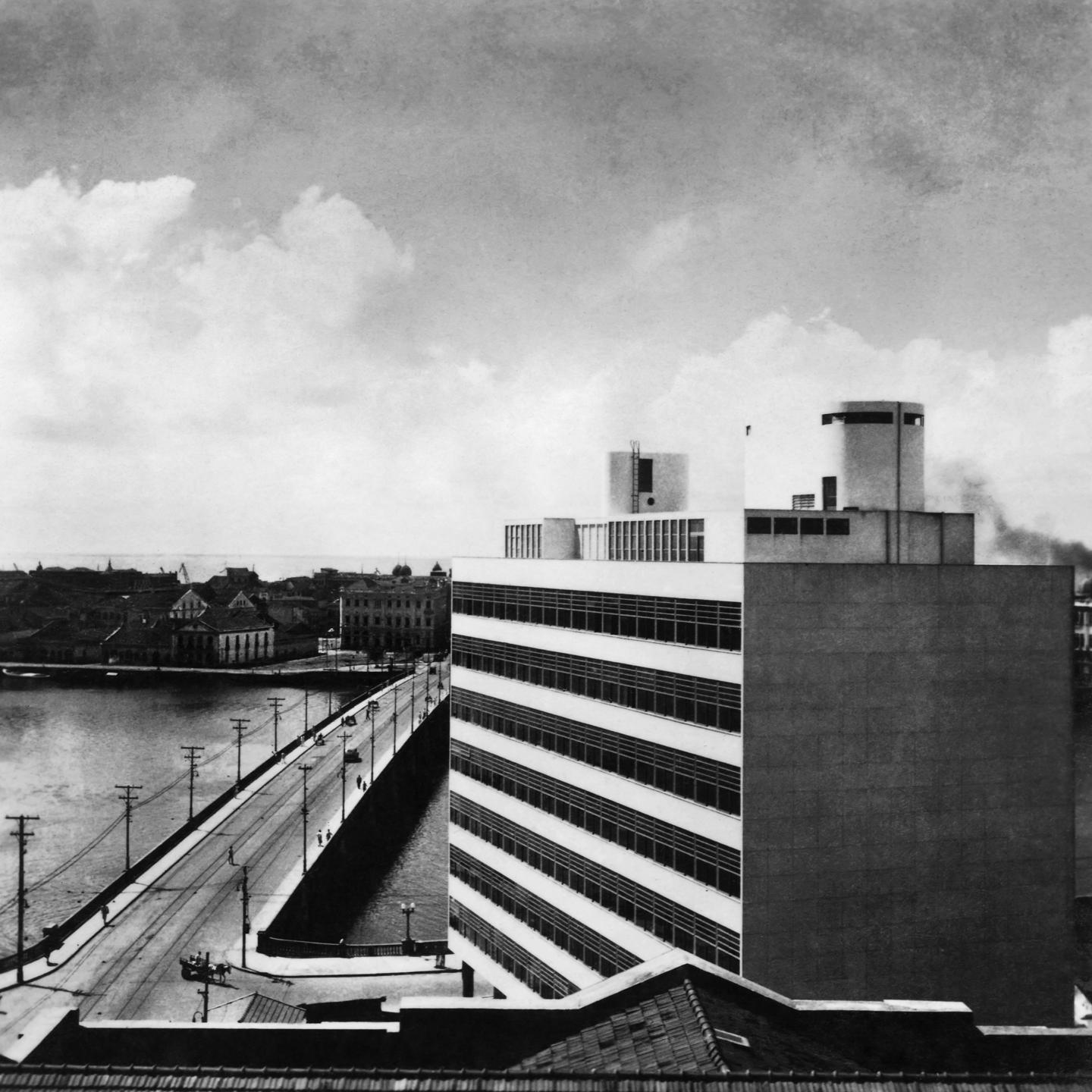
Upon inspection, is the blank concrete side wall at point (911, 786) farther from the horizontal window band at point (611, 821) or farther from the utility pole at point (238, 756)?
the utility pole at point (238, 756)

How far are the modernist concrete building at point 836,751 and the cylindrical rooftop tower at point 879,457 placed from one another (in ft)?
0.18

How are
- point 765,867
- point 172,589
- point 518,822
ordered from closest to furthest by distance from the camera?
point 765,867 → point 518,822 → point 172,589

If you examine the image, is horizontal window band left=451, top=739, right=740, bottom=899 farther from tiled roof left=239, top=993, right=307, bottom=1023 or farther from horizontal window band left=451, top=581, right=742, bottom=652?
tiled roof left=239, top=993, right=307, bottom=1023

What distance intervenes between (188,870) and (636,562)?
34.9m

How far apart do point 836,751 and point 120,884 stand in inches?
1430

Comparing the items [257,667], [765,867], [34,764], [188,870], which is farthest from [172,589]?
[765,867]

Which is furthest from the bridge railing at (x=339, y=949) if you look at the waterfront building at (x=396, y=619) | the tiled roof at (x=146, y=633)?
the waterfront building at (x=396, y=619)

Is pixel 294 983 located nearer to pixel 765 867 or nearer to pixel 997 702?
pixel 765 867

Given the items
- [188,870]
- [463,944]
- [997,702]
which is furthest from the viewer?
[188,870]

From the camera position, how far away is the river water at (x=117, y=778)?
4956 centimetres

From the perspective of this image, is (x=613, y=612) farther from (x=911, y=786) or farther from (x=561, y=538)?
(x=911, y=786)

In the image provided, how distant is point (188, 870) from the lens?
5034 cm

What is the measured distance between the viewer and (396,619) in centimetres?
15912

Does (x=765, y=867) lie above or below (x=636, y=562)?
below
